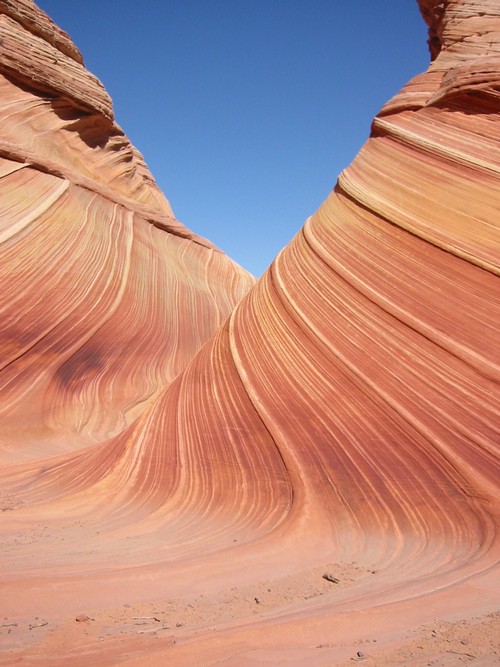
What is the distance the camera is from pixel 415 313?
185 inches

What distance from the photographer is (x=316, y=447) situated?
4.38 meters

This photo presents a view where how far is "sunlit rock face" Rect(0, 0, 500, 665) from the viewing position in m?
2.51

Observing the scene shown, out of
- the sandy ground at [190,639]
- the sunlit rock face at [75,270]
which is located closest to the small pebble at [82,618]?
the sandy ground at [190,639]

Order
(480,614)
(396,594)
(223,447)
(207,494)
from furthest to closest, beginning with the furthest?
1. (223,447)
2. (207,494)
3. (396,594)
4. (480,614)

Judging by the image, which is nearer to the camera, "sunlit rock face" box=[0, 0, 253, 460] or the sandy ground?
the sandy ground

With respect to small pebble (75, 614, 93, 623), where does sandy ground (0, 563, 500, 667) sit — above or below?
above

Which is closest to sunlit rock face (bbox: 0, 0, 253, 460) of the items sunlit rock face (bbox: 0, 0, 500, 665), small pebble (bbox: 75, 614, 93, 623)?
sunlit rock face (bbox: 0, 0, 500, 665)

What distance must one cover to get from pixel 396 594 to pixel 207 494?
2.15 metres

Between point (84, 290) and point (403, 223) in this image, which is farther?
point (84, 290)

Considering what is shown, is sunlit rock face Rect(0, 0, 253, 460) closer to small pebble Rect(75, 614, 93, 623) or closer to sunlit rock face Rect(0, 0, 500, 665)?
sunlit rock face Rect(0, 0, 500, 665)

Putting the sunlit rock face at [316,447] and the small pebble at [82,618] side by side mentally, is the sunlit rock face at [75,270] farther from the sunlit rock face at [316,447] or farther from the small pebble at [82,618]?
the small pebble at [82,618]

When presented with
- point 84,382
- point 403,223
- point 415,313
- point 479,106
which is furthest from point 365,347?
point 84,382

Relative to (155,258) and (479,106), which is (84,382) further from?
(479,106)

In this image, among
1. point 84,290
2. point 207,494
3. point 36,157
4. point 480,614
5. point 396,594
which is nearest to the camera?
point 480,614
